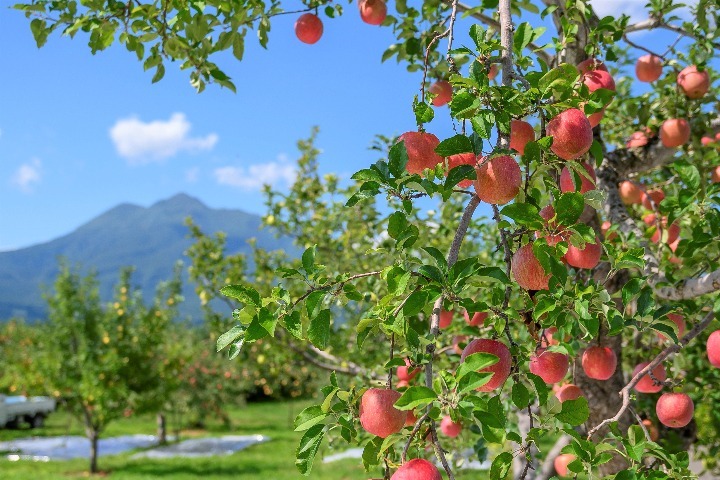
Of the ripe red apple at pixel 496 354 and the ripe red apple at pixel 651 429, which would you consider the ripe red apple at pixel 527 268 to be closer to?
the ripe red apple at pixel 496 354

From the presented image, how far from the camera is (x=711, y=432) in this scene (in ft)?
21.2

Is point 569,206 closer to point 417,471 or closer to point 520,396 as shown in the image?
point 520,396

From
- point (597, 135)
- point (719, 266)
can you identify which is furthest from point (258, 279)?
point (719, 266)

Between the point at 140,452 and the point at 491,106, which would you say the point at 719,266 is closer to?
the point at 491,106

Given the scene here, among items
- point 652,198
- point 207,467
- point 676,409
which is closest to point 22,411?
point 207,467

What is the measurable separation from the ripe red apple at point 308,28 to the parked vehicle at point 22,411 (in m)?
18.8

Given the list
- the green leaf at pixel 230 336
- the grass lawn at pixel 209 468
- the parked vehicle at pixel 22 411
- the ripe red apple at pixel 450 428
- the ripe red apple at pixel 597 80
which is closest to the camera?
the green leaf at pixel 230 336

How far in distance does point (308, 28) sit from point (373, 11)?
423 mm

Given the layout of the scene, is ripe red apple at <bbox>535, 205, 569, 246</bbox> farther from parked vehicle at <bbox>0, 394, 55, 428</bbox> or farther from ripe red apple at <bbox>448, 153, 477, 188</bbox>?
parked vehicle at <bbox>0, 394, 55, 428</bbox>

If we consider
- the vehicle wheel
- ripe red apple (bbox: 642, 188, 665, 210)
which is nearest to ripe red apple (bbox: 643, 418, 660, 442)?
ripe red apple (bbox: 642, 188, 665, 210)

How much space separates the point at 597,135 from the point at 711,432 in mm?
4555

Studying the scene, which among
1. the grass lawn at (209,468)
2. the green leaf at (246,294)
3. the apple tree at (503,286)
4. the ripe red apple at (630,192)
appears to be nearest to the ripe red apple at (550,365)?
the apple tree at (503,286)

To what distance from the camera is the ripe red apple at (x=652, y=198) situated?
3509mm

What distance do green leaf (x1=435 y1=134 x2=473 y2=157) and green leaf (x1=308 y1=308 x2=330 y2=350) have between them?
425mm
